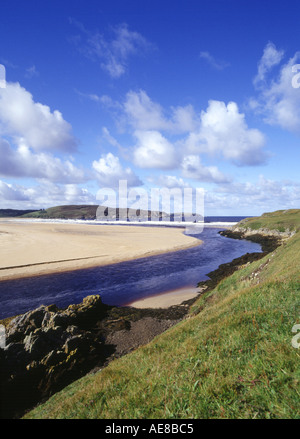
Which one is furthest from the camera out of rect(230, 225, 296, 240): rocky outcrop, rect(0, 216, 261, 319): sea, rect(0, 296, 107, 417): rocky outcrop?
rect(230, 225, 296, 240): rocky outcrop

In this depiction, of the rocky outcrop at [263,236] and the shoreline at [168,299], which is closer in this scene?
the shoreline at [168,299]

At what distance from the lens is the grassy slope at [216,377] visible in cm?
387

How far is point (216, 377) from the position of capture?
15.1 ft

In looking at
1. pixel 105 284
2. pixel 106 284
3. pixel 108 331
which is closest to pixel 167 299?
pixel 108 331

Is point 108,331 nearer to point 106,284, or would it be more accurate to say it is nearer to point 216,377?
point 106,284

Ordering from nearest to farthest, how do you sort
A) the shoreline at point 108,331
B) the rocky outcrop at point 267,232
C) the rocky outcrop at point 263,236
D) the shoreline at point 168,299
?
the shoreline at point 108,331 → the shoreline at point 168,299 → the rocky outcrop at point 263,236 → the rocky outcrop at point 267,232

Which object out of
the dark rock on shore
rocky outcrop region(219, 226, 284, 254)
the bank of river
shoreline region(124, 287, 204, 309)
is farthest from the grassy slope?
rocky outcrop region(219, 226, 284, 254)

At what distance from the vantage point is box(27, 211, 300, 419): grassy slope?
12.7 feet

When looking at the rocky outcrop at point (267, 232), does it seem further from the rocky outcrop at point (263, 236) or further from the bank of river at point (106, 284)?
the bank of river at point (106, 284)

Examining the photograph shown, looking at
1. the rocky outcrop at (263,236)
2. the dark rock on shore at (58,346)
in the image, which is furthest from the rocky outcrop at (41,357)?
the rocky outcrop at (263,236)

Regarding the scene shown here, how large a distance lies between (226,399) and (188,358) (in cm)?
174

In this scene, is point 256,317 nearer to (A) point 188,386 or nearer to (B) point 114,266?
(A) point 188,386

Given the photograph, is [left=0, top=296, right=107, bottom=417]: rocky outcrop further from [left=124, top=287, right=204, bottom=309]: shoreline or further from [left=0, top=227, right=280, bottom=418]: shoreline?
[left=124, top=287, right=204, bottom=309]: shoreline
